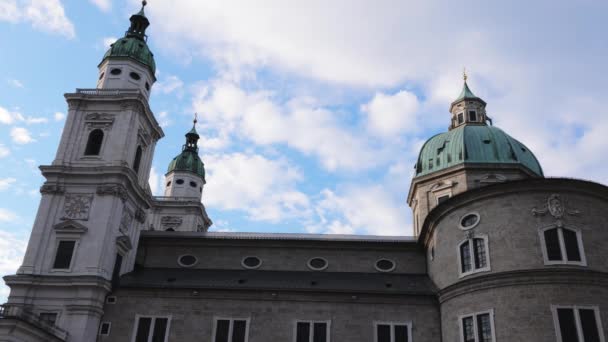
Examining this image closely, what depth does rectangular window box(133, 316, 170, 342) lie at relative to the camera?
121 ft

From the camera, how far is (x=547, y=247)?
31.8m

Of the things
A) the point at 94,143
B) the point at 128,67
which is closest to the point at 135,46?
the point at 128,67

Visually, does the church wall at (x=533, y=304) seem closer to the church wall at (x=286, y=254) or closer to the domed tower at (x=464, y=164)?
the church wall at (x=286, y=254)

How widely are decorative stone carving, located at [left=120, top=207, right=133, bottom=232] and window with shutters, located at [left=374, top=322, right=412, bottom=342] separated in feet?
67.1

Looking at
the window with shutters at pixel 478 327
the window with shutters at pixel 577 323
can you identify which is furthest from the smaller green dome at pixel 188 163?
the window with shutters at pixel 577 323

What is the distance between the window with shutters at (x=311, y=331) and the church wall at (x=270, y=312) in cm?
34

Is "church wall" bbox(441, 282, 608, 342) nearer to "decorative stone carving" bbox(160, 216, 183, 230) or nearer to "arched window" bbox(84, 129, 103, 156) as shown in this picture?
"arched window" bbox(84, 129, 103, 156)

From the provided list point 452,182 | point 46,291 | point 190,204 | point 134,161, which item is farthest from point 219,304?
point 190,204

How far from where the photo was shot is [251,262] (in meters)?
43.5

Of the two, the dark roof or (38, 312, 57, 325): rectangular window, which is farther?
the dark roof

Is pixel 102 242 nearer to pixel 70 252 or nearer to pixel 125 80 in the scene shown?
pixel 70 252

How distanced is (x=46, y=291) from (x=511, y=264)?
3074cm

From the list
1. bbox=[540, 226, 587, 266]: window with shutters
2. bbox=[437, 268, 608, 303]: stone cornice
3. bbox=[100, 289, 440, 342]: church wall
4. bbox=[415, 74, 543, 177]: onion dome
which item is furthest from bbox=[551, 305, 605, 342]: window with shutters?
bbox=[415, 74, 543, 177]: onion dome

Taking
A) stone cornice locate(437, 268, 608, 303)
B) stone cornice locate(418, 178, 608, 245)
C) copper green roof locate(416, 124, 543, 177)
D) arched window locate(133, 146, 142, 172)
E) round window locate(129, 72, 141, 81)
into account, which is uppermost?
round window locate(129, 72, 141, 81)
